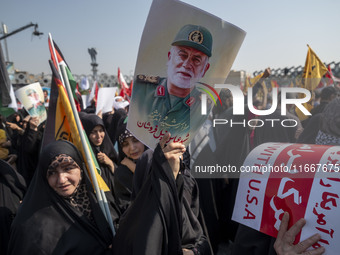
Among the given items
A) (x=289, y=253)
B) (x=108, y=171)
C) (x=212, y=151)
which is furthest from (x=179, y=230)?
(x=212, y=151)

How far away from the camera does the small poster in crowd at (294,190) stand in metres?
0.98

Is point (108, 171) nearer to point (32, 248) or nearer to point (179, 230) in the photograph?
point (32, 248)

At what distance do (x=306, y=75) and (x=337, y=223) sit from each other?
530cm

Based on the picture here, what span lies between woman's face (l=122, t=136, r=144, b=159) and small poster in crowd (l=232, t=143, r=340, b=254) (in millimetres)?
1781

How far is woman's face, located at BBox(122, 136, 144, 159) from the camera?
2.90 meters

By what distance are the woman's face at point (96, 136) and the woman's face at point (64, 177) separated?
154 cm

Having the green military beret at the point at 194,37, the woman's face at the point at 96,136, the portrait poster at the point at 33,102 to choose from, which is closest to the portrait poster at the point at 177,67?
the green military beret at the point at 194,37

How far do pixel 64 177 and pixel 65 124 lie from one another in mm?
454

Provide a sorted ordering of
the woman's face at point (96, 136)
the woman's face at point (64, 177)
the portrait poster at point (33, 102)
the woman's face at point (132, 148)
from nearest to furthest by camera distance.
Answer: the woman's face at point (64, 177) < the woman's face at point (132, 148) < the woman's face at point (96, 136) < the portrait poster at point (33, 102)

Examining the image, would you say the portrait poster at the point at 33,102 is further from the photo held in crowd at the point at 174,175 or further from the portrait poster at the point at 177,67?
the portrait poster at the point at 177,67

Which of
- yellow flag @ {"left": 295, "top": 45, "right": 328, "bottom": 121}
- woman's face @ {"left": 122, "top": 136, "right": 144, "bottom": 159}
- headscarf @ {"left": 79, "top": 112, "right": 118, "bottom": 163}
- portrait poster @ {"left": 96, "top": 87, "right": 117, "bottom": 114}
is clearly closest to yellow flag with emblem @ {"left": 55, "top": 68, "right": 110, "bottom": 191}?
woman's face @ {"left": 122, "top": 136, "right": 144, "bottom": 159}

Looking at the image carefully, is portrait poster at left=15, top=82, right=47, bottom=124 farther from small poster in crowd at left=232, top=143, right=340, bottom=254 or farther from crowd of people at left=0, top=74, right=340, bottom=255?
small poster in crowd at left=232, top=143, right=340, bottom=254

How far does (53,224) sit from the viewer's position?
1.83 metres

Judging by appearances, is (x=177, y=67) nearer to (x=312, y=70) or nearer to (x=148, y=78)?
(x=148, y=78)
